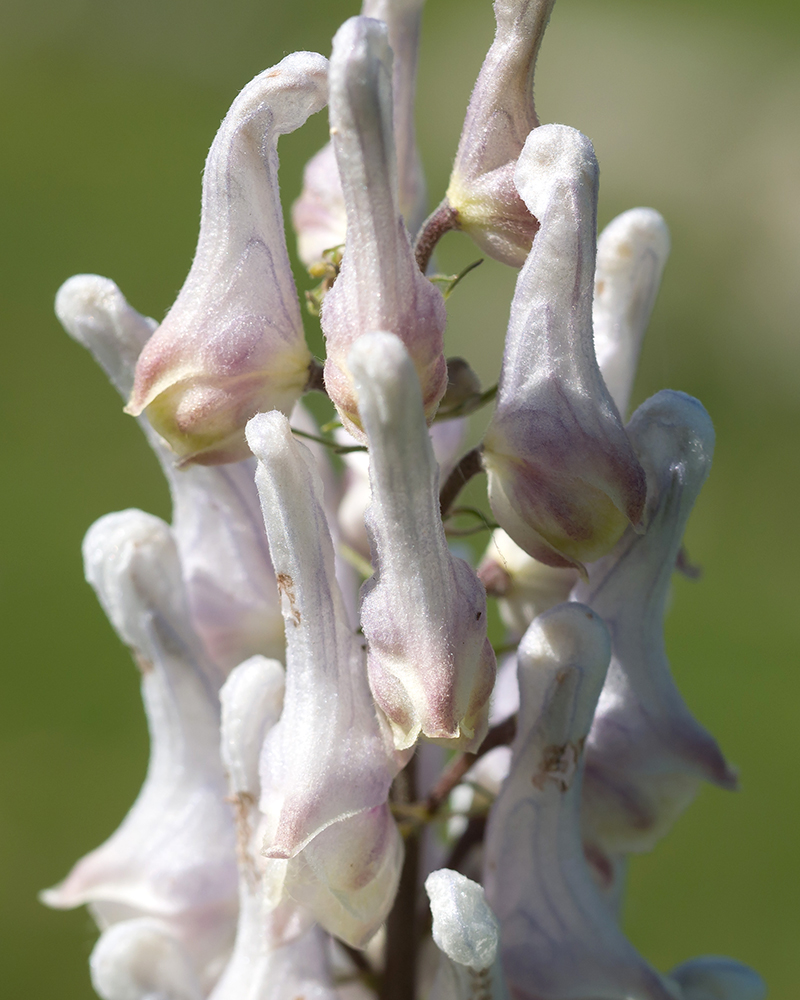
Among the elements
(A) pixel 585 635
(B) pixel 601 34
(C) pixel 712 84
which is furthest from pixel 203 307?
(B) pixel 601 34

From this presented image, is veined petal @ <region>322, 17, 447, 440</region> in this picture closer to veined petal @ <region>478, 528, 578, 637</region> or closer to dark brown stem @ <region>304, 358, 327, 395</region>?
dark brown stem @ <region>304, 358, 327, 395</region>

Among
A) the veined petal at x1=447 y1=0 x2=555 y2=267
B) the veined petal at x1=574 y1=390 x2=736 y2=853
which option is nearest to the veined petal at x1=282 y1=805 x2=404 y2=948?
the veined petal at x1=574 y1=390 x2=736 y2=853

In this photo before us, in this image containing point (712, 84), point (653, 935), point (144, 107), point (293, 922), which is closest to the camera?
point (293, 922)

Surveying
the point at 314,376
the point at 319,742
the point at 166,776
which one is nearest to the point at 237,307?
the point at 314,376

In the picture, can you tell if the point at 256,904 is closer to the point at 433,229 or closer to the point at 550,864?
the point at 550,864

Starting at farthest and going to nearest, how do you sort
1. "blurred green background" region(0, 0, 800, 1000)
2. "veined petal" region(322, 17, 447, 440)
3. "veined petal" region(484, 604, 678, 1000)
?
1. "blurred green background" region(0, 0, 800, 1000)
2. "veined petal" region(484, 604, 678, 1000)
3. "veined petal" region(322, 17, 447, 440)

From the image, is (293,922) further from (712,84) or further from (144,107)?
(144,107)

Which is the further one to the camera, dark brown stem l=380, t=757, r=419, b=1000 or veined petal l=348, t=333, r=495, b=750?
dark brown stem l=380, t=757, r=419, b=1000
